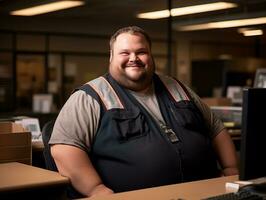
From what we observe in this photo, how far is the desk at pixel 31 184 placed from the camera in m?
1.74

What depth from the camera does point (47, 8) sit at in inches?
305

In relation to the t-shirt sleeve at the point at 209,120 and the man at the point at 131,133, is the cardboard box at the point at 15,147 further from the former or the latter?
the t-shirt sleeve at the point at 209,120

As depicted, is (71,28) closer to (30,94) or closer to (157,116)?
(30,94)

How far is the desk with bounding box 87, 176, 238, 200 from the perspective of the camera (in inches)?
62.6

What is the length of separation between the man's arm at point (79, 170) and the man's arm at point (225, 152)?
26.0 inches

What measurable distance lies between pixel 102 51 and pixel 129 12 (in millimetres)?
1326

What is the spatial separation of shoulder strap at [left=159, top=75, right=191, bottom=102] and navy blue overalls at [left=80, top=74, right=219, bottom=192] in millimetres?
90

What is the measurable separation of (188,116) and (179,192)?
62 cm

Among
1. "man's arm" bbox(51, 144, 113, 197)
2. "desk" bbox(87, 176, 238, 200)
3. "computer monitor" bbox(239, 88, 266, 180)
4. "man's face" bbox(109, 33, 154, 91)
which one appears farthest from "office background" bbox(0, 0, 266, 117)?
"computer monitor" bbox(239, 88, 266, 180)

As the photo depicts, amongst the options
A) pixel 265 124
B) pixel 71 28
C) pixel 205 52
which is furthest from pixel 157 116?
pixel 205 52

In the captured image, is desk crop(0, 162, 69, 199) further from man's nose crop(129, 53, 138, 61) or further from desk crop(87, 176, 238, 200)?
man's nose crop(129, 53, 138, 61)

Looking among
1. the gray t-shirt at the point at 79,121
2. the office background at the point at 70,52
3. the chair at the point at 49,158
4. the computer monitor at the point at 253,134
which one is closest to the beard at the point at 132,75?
the gray t-shirt at the point at 79,121

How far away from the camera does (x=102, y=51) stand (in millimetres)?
9594

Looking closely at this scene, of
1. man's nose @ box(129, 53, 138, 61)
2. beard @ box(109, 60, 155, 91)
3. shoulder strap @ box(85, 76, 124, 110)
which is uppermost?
man's nose @ box(129, 53, 138, 61)
